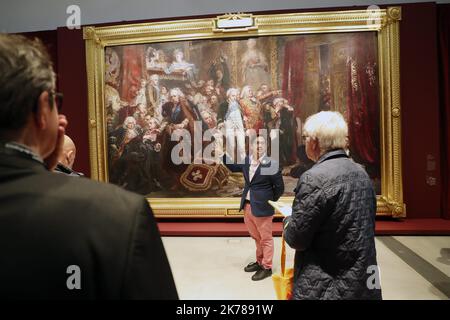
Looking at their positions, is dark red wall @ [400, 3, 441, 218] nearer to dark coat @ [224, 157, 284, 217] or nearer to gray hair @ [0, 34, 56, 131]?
dark coat @ [224, 157, 284, 217]

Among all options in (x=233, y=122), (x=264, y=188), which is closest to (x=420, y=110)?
(x=233, y=122)

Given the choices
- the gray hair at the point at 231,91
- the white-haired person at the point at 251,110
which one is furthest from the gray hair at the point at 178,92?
the white-haired person at the point at 251,110

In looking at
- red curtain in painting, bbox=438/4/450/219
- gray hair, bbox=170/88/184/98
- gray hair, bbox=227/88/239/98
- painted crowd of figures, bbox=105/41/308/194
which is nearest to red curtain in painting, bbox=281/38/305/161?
painted crowd of figures, bbox=105/41/308/194

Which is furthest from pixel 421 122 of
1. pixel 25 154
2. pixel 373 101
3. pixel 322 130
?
pixel 25 154

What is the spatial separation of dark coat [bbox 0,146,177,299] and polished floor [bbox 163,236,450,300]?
3152 millimetres

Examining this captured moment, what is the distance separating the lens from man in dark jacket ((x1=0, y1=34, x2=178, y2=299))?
28.1 inches

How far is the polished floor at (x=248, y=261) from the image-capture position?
12.3ft

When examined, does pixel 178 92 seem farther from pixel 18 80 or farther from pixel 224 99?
pixel 18 80

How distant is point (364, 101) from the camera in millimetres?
6277

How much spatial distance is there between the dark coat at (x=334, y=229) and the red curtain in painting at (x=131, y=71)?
5365mm

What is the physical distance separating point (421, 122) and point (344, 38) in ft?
6.65

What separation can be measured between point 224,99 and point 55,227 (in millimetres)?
5963

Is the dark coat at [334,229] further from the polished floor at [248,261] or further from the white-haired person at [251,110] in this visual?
the white-haired person at [251,110]

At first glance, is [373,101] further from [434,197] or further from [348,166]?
[348,166]
